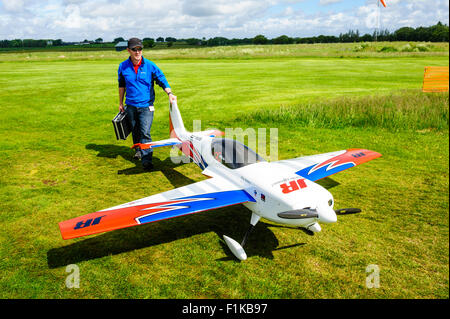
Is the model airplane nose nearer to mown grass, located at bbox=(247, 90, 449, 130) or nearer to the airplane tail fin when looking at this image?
the airplane tail fin

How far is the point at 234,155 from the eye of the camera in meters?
6.21

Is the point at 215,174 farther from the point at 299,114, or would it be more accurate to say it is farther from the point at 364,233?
the point at 299,114

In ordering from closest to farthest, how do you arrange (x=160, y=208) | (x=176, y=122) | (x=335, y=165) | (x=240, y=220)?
(x=160, y=208), (x=240, y=220), (x=335, y=165), (x=176, y=122)

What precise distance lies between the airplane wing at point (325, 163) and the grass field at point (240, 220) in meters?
0.83

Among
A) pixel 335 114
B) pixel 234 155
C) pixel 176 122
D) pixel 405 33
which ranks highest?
pixel 405 33

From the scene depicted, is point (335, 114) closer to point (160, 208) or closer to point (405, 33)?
point (160, 208)

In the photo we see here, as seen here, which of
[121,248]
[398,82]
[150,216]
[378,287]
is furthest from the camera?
[398,82]

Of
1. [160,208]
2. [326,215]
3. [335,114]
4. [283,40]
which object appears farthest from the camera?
[283,40]

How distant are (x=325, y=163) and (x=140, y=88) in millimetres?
5552

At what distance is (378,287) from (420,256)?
122 cm

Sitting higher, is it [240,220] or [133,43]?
[133,43]

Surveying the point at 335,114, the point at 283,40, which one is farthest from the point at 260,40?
the point at 335,114

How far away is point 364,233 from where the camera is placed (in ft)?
19.1
